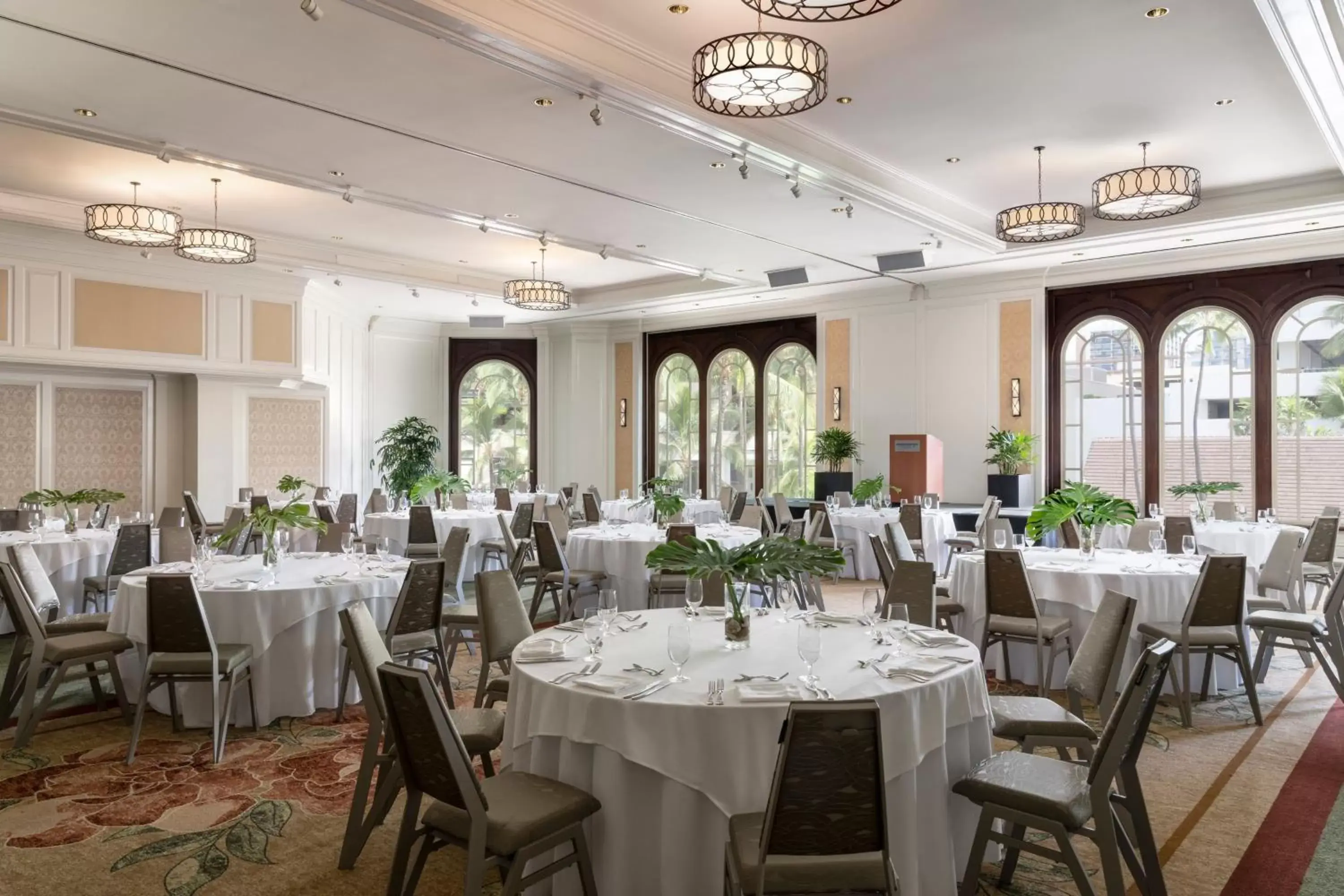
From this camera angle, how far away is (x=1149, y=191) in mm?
7094

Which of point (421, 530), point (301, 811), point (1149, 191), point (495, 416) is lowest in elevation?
point (301, 811)

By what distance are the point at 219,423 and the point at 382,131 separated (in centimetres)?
681

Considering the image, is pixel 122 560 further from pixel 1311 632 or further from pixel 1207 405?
pixel 1207 405

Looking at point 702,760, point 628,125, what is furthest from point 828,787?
point 628,125

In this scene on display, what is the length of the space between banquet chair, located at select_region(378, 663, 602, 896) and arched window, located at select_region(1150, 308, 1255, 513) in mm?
11107

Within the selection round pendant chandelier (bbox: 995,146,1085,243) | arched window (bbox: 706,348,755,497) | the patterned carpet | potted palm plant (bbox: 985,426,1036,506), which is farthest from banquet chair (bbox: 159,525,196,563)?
arched window (bbox: 706,348,755,497)

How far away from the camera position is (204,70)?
5793 millimetres

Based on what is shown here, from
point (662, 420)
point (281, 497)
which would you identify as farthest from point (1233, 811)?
point (662, 420)

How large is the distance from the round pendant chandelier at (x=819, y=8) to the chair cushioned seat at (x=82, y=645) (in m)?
4.76

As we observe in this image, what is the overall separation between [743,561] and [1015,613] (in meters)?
2.94

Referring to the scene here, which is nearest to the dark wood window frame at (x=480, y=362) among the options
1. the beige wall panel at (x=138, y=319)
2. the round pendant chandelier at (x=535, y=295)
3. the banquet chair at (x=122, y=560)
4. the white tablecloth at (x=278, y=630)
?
the beige wall panel at (x=138, y=319)

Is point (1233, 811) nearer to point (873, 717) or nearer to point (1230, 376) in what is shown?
point (873, 717)

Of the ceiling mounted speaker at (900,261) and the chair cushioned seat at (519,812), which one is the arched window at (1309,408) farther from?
the chair cushioned seat at (519,812)

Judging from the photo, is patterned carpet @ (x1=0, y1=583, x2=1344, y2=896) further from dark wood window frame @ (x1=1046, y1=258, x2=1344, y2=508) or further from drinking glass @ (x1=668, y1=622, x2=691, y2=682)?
dark wood window frame @ (x1=1046, y1=258, x2=1344, y2=508)
